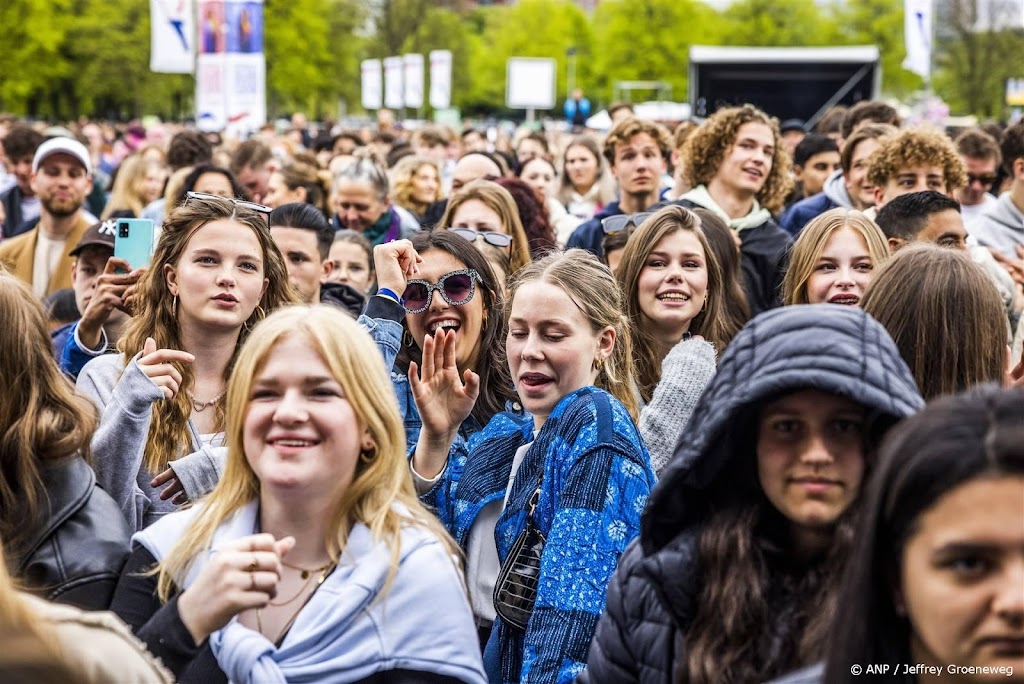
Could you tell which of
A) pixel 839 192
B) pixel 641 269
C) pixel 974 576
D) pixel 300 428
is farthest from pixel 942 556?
pixel 839 192

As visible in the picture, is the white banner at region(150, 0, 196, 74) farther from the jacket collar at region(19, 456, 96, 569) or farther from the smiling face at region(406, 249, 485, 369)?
the jacket collar at region(19, 456, 96, 569)

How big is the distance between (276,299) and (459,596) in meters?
2.37

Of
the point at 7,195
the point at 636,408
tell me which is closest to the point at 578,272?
the point at 636,408

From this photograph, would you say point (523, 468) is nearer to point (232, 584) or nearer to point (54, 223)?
point (232, 584)

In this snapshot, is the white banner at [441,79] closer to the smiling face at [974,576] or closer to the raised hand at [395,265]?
the raised hand at [395,265]

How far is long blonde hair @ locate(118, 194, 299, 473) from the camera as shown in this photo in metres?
4.71

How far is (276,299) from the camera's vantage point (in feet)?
17.6

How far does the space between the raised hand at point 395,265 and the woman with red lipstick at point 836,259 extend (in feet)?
5.90

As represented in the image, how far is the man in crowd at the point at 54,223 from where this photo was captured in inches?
348

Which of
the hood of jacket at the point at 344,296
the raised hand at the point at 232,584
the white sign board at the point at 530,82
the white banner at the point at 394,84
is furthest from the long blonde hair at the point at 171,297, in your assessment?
the white banner at the point at 394,84

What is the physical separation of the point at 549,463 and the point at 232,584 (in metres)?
1.19

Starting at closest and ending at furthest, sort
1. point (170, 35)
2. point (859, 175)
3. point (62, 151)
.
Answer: point (859, 175)
point (62, 151)
point (170, 35)

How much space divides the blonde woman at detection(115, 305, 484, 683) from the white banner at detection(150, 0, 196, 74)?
17081 millimetres

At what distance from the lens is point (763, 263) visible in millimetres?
7836
